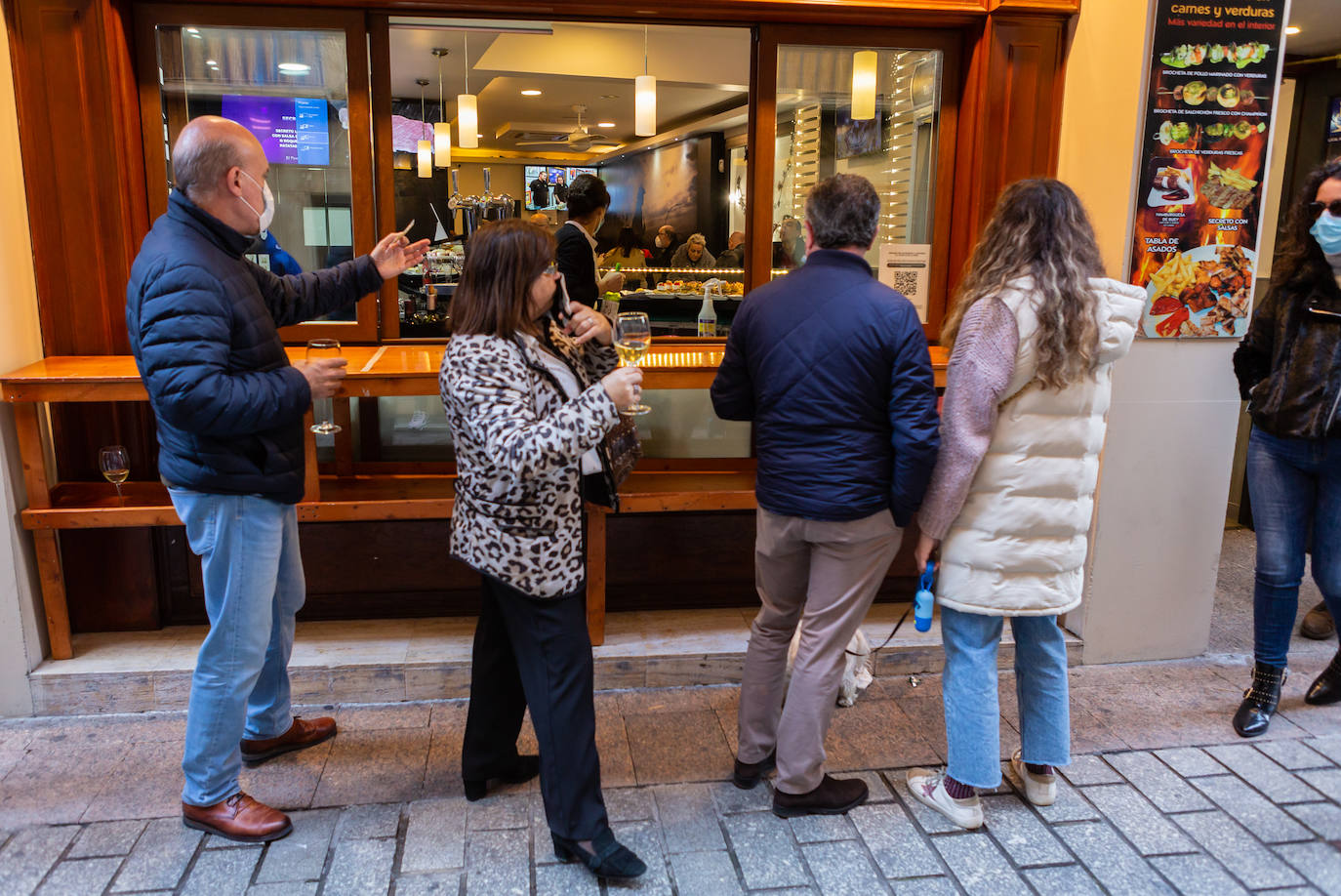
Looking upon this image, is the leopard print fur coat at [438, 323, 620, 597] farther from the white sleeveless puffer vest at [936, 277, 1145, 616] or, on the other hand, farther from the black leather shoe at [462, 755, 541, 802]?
the white sleeveless puffer vest at [936, 277, 1145, 616]

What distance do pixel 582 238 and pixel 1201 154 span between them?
227cm

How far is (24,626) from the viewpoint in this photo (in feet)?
10.1

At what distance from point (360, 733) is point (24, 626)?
1.15 m

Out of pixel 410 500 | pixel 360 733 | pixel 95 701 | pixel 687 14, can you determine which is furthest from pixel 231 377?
pixel 687 14

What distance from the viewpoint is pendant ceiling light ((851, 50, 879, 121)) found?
13.1 feet

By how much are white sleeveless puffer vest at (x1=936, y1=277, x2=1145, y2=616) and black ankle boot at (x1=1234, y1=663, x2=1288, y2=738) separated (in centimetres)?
111

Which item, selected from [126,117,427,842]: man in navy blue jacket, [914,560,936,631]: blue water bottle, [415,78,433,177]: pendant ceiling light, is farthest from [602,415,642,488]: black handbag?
[415,78,433,177]: pendant ceiling light

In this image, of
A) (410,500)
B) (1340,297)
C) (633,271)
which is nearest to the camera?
(1340,297)

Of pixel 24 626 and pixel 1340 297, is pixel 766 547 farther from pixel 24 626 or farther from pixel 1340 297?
pixel 24 626

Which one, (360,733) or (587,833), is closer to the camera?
(587,833)

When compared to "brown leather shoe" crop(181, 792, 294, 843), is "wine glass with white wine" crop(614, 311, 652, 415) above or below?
above

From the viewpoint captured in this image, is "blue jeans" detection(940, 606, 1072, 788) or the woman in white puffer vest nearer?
the woman in white puffer vest

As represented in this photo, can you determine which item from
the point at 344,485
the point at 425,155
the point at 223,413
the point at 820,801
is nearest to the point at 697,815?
the point at 820,801

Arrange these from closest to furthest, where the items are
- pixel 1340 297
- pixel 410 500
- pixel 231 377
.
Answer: pixel 231 377 < pixel 1340 297 < pixel 410 500
